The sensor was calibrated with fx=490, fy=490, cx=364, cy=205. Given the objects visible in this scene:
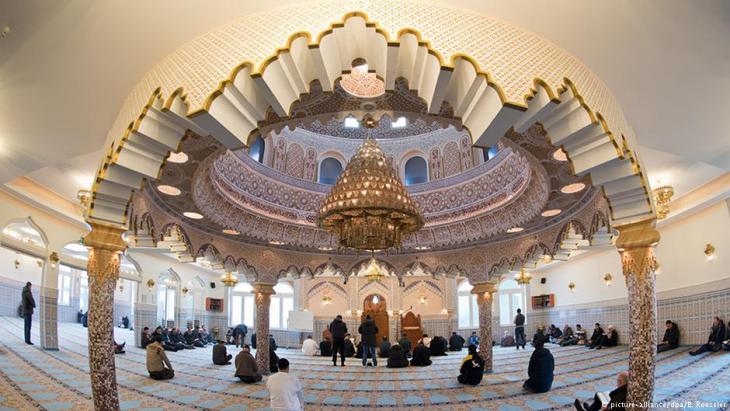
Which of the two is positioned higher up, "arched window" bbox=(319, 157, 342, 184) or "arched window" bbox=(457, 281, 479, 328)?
"arched window" bbox=(319, 157, 342, 184)

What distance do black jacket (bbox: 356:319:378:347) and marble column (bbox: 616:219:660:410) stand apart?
658cm

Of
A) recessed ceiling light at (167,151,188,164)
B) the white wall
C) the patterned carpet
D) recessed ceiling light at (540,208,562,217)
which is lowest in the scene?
the patterned carpet

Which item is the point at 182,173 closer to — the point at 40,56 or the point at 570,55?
the point at 40,56

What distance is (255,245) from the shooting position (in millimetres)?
8578

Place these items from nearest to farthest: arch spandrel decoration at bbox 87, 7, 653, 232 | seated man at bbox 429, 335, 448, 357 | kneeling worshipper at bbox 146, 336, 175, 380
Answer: arch spandrel decoration at bbox 87, 7, 653, 232 < kneeling worshipper at bbox 146, 336, 175, 380 < seated man at bbox 429, 335, 448, 357

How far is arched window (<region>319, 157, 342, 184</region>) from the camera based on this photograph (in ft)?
31.7

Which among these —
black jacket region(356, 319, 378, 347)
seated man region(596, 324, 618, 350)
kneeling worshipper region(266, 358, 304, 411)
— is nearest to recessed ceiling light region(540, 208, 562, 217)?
kneeling worshipper region(266, 358, 304, 411)

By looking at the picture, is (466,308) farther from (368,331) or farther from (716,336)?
(716,336)

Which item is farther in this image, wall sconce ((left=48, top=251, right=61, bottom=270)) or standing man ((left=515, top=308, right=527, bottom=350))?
standing man ((left=515, top=308, right=527, bottom=350))

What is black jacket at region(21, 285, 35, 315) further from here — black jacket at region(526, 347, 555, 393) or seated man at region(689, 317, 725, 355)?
seated man at region(689, 317, 725, 355)

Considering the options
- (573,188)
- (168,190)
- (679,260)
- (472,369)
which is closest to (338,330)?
(472,369)

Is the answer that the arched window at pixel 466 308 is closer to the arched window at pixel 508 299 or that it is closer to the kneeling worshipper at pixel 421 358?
the arched window at pixel 508 299

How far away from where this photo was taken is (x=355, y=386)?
6891 mm

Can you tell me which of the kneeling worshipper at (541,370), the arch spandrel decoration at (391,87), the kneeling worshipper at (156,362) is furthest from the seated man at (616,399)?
the kneeling worshipper at (156,362)
